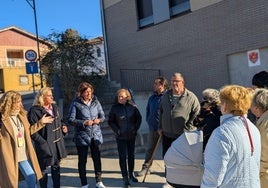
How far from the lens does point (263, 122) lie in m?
3.69

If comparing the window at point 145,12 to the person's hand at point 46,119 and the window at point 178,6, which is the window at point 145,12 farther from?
the person's hand at point 46,119

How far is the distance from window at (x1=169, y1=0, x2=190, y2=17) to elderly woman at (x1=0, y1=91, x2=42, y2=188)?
8820mm

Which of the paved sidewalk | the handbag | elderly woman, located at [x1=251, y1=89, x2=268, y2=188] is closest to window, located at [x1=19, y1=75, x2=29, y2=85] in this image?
the paved sidewalk

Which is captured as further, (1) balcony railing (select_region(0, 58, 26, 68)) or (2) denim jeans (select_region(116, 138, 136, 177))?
(1) balcony railing (select_region(0, 58, 26, 68))

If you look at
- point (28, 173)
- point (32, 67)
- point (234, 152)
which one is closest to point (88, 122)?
point (28, 173)

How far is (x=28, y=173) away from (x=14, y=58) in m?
46.1

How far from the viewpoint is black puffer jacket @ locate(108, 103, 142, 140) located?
7.05m

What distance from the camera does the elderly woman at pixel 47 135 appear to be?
6199 millimetres

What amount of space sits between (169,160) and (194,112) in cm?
219

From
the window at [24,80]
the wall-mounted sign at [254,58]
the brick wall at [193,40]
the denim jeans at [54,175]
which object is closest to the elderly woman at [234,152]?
the denim jeans at [54,175]

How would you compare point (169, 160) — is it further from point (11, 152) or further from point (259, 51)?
point (259, 51)

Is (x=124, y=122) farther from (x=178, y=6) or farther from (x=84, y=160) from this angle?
(x=178, y=6)

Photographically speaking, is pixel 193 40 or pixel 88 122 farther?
pixel 193 40

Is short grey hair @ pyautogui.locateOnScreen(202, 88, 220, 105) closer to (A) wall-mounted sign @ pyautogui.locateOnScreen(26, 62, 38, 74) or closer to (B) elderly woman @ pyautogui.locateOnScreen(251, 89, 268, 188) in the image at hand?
(B) elderly woman @ pyautogui.locateOnScreen(251, 89, 268, 188)
